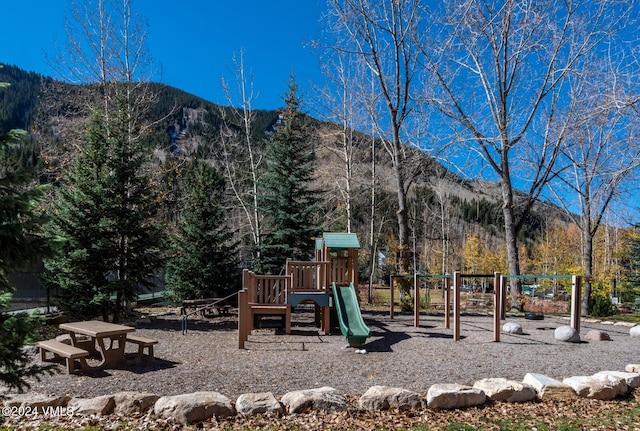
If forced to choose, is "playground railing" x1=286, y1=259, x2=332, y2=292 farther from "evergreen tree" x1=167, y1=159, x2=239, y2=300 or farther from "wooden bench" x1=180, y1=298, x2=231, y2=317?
"evergreen tree" x1=167, y1=159, x2=239, y2=300

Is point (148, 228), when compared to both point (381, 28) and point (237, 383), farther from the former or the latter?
point (381, 28)

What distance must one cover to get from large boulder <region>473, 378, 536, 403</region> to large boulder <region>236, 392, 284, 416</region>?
2.65m

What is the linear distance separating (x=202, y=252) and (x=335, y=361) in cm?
900

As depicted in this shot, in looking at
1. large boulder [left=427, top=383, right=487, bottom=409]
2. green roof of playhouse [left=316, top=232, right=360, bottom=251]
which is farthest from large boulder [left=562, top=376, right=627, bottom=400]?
green roof of playhouse [left=316, top=232, right=360, bottom=251]

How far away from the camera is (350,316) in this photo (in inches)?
394

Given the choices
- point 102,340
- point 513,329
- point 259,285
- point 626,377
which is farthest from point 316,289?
point 626,377

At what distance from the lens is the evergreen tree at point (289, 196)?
16.5 m

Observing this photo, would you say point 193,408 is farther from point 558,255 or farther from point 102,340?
point 558,255

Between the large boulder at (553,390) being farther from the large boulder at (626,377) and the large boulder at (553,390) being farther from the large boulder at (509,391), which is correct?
the large boulder at (626,377)

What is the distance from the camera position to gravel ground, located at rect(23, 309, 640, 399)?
19.8 ft

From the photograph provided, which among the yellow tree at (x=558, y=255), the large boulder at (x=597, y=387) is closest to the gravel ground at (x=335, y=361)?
the large boulder at (x=597, y=387)

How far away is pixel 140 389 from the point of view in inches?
227

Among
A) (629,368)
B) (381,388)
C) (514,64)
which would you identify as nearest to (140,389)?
(381,388)

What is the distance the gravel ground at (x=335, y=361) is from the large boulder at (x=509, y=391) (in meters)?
0.75
